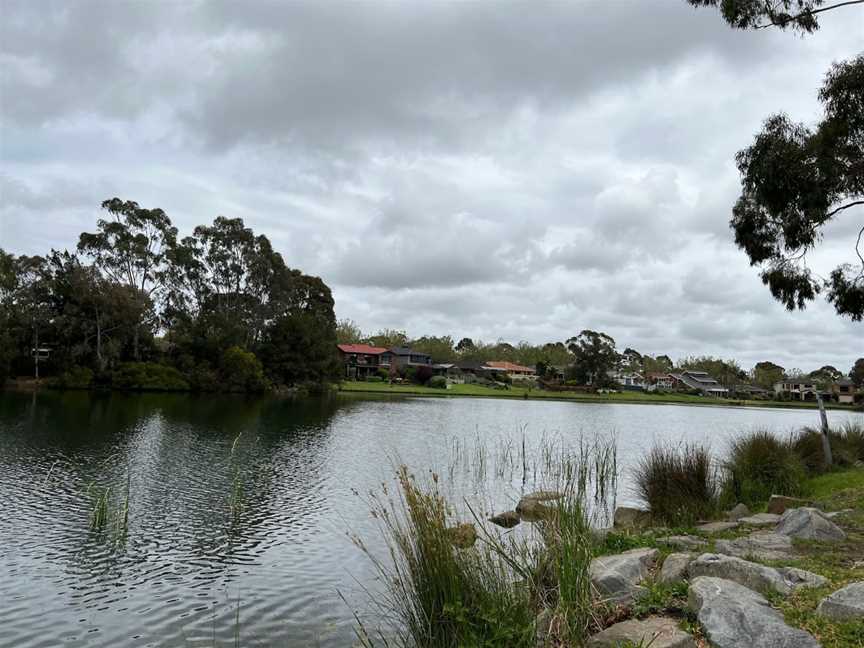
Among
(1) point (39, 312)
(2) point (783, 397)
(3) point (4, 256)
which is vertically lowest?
(2) point (783, 397)

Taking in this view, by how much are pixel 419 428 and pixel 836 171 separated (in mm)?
23544

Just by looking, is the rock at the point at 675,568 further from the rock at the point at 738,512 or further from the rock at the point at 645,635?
the rock at the point at 738,512

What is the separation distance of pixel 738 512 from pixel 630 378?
120831 mm

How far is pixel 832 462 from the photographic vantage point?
638 inches

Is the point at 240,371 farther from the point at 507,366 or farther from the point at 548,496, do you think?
the point at 507,366

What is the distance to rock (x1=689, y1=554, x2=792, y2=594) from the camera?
5598 millimetres

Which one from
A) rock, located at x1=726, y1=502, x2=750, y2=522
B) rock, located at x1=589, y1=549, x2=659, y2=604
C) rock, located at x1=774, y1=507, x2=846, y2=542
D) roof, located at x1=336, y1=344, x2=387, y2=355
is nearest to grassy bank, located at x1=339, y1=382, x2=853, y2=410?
roof, located at x1=336, y1=344, x2=387, y2=355

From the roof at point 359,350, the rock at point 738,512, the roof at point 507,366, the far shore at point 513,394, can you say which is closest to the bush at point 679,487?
the rock at point 738,512

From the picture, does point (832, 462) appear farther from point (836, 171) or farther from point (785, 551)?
point (785, 551)

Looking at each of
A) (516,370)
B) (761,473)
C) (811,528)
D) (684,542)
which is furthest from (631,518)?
(516,370)

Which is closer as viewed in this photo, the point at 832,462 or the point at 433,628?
the point at 433,628

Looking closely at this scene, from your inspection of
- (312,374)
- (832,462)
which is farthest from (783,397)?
(832,462)

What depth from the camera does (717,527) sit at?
10086 mm

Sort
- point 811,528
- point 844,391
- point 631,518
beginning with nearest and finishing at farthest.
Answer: point 811,528, point 631,518, point 844,391
